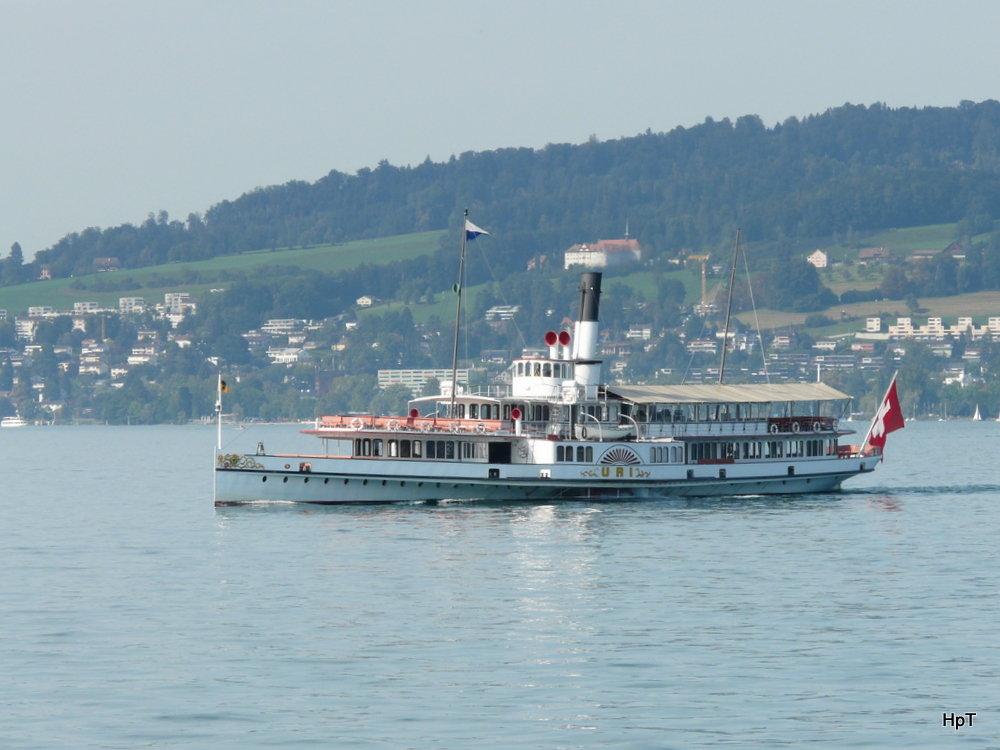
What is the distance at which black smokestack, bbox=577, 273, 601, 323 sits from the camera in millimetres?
83688

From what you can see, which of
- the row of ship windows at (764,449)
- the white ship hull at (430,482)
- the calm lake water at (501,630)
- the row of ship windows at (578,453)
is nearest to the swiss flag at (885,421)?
the row of ship windows at (764,449)

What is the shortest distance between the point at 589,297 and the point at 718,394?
7978 mm

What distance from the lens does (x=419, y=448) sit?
7744cm

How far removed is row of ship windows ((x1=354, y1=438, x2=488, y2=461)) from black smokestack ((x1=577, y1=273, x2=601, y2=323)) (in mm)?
9759

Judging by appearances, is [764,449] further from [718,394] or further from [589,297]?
[589,297]

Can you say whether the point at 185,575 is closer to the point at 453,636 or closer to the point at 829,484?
the point at 453,636

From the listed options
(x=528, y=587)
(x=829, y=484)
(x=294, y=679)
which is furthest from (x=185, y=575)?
(x=829, y=484)

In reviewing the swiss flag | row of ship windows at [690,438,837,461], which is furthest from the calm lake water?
the swiss flag

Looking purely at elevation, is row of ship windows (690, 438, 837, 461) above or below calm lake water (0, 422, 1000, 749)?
above

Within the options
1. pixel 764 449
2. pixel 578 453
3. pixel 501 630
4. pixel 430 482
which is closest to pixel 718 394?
pixel 764 449

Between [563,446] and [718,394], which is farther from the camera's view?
[718,394]

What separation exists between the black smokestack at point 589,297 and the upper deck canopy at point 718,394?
12.4 feet

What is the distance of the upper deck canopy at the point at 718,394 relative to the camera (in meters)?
81.1

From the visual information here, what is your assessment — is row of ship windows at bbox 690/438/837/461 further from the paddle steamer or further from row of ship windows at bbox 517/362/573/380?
row of ship windows at bbox 517/362/573/380
